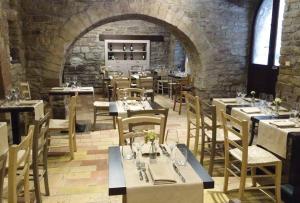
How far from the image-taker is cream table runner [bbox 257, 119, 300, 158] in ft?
10.5

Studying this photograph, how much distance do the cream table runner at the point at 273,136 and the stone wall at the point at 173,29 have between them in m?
3.61

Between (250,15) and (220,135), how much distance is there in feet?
13.3

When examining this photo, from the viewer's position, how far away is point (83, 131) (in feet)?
19.1

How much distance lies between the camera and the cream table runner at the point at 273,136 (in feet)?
10.5

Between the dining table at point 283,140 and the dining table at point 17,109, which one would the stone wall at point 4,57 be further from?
the dining table at point 283,140

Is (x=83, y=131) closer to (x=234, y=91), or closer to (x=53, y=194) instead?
(x=53, y=194)

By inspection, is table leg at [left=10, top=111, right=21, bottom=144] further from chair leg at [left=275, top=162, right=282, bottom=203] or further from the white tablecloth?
chair leg at [left=275, top=162, right=282, bottom=203]

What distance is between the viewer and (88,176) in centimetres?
382

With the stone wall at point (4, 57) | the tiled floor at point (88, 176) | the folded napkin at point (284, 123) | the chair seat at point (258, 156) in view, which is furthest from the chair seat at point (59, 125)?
the folded napkin at point (284, 123)

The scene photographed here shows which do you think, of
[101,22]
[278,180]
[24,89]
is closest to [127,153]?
[278,180]

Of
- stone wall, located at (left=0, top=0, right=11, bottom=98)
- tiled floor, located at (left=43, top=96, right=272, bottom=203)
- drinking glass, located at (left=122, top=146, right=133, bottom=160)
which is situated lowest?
tiled floor, located at (left=43, top=96, right=272, bottom=203)

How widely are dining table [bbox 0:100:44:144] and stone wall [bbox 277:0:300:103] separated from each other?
155 inches

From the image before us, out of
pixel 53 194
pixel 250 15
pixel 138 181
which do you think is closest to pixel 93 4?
pixel 250 15

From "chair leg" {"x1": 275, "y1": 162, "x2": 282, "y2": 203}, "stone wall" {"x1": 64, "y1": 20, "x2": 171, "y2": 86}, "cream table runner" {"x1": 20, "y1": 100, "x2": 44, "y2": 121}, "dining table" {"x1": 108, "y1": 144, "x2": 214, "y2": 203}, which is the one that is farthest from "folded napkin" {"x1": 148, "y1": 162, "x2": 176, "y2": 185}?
"stone wall" {"x1": 64, "y1": 20, "x2": 171, "y2": 86}
